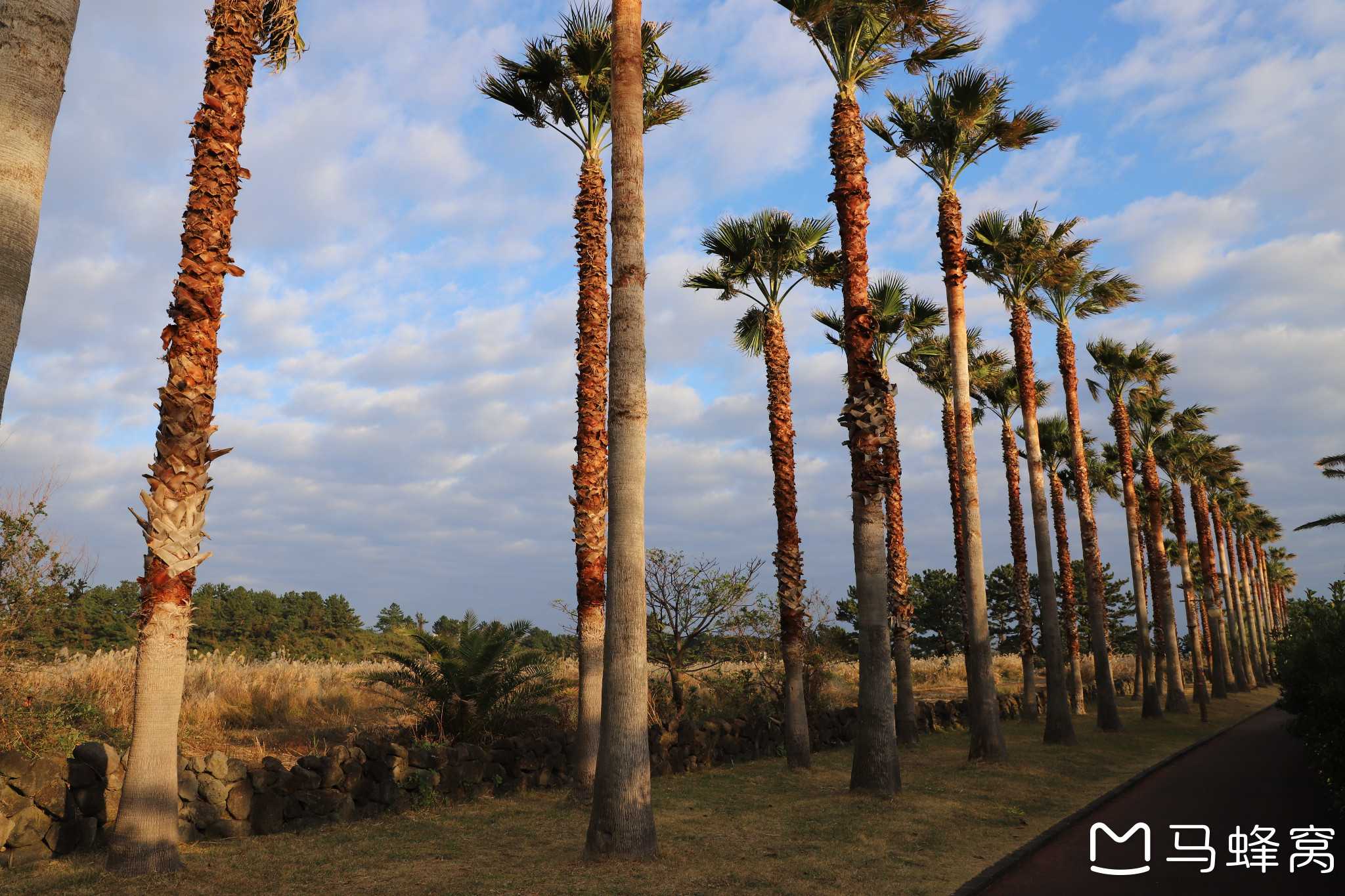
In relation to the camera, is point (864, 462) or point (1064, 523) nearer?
point (864, 462)

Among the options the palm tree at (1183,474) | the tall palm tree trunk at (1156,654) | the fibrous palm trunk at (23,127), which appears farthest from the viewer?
the palm tree at (1183,474)

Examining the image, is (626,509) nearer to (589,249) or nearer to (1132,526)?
(589,249)

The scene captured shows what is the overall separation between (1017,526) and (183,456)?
1069 inches

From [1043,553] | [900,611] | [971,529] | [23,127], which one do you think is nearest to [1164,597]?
[1043,553]

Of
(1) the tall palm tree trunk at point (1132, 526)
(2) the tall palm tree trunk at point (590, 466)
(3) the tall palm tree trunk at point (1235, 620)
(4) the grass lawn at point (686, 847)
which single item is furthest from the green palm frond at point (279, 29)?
(3) the tall palm tree trunk at point (1235, 620)

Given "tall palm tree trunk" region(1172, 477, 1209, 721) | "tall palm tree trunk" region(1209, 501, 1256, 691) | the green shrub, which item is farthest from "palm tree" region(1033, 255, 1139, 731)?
"tall palm tree trunk" region(1209, 501, 1256, 691)

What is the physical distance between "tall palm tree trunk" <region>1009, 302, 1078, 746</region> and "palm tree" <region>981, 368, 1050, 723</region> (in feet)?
14.5

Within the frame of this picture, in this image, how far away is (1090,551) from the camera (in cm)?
2694

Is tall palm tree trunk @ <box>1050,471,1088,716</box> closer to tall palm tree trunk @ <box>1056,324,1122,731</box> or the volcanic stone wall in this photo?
tall palm tree trunk @ <box>1056,324,1122,731</box>

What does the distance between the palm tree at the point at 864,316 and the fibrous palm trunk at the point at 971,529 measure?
13.8ft

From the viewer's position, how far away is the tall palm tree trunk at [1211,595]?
1644 inches

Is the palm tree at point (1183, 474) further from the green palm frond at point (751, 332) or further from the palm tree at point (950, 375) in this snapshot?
the green palm frond at point (751, 332)

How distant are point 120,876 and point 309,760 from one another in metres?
3.35

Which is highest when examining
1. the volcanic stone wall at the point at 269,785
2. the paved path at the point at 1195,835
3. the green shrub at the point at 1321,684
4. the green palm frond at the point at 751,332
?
the green palm frond at the point at 751,332
